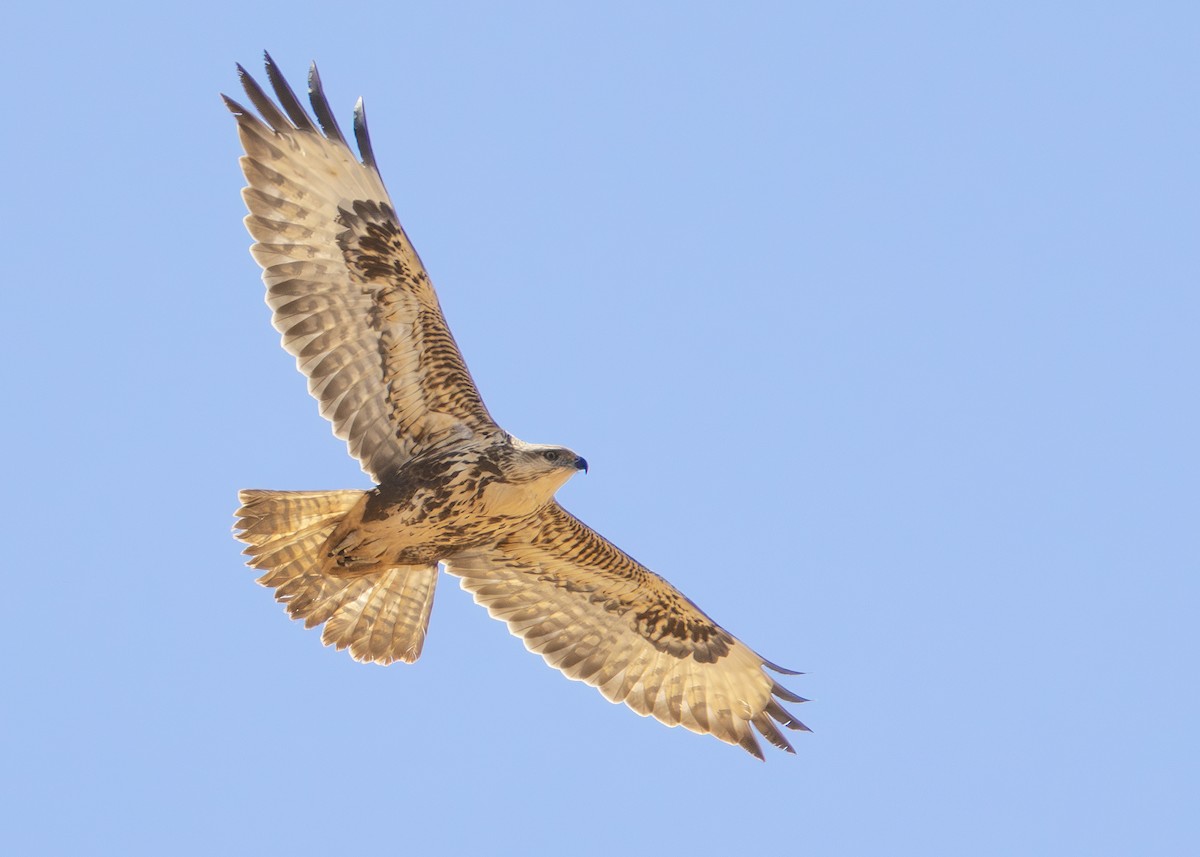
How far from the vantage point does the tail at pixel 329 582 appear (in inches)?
483

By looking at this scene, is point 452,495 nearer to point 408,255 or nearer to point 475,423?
point 475,423

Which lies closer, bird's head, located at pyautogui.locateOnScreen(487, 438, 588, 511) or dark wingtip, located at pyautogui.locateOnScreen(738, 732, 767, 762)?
bird's head, located at pyautogui.locateOnScreen(487, 438, 588, 511)

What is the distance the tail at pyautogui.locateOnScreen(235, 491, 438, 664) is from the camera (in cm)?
1227

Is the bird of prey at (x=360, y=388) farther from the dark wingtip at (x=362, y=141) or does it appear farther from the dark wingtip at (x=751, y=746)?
the dark wingtip at (x=751, y=746)

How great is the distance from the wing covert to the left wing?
1.69m

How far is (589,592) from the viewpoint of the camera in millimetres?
14109

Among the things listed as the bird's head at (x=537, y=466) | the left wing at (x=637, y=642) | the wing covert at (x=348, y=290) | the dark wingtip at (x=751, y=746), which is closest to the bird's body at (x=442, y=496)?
the bird's head at (x=537, y=466)

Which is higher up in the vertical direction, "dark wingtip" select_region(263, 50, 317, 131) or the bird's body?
"dark wingtip" select_region(263, 50, 317, 131)

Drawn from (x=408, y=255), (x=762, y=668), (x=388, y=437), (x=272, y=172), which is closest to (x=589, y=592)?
(x=762, y=668)

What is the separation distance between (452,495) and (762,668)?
3.44 metres

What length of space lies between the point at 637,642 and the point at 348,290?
3941 mm

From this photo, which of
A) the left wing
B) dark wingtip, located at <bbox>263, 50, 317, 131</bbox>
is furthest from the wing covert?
the left wing

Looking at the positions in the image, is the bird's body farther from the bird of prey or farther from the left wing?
the left wing

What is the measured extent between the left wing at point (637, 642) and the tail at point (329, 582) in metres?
0.68
